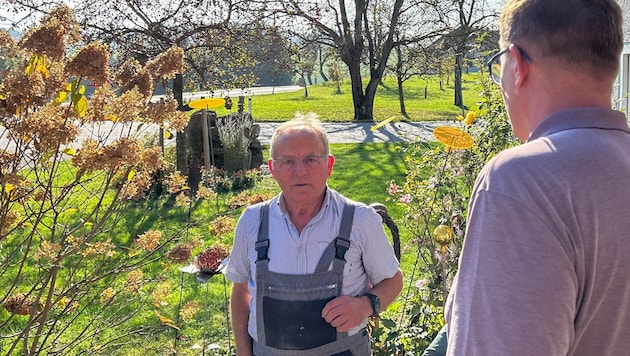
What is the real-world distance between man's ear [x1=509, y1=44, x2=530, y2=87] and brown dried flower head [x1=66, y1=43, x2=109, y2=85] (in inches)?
60.8

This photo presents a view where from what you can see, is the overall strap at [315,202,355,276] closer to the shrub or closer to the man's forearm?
the man's forearm

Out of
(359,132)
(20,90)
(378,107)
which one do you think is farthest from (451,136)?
(378,107)

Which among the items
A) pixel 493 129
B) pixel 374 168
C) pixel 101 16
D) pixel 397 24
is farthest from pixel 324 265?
pixel 397 24

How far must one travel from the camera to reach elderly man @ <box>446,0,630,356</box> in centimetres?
97

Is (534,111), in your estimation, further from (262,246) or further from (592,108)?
(262,246)

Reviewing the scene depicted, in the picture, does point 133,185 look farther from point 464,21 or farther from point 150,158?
point 464,21

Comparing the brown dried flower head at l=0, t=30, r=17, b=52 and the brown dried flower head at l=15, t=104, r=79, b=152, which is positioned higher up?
the brown dried flower head at l=0, t=30, r=17, b=52

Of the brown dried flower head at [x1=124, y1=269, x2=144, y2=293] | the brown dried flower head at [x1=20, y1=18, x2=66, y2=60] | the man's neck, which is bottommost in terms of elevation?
the brown dried flower head at [x1=124, y1=269, x2=144, y2=293]

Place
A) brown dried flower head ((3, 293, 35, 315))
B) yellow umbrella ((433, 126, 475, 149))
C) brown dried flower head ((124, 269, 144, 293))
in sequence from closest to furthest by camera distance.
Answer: yellow umbrella ((433, 126, 475, 149)) < brown dried flower head ((3, 293, 35, 315)) < brown dried flower head ((124, 269, 144, 293))

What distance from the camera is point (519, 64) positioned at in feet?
3.67

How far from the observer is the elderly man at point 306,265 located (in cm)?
214

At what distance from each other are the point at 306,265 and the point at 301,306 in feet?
0.45

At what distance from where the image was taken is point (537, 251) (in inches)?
38.1

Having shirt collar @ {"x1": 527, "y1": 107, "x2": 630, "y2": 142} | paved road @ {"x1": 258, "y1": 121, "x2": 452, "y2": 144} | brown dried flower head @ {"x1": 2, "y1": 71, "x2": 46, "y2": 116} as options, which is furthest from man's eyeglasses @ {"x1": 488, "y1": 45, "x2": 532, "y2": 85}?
paved road @ {"x1": 258, "y1": 121, "x2": 452, "y2": 144}
